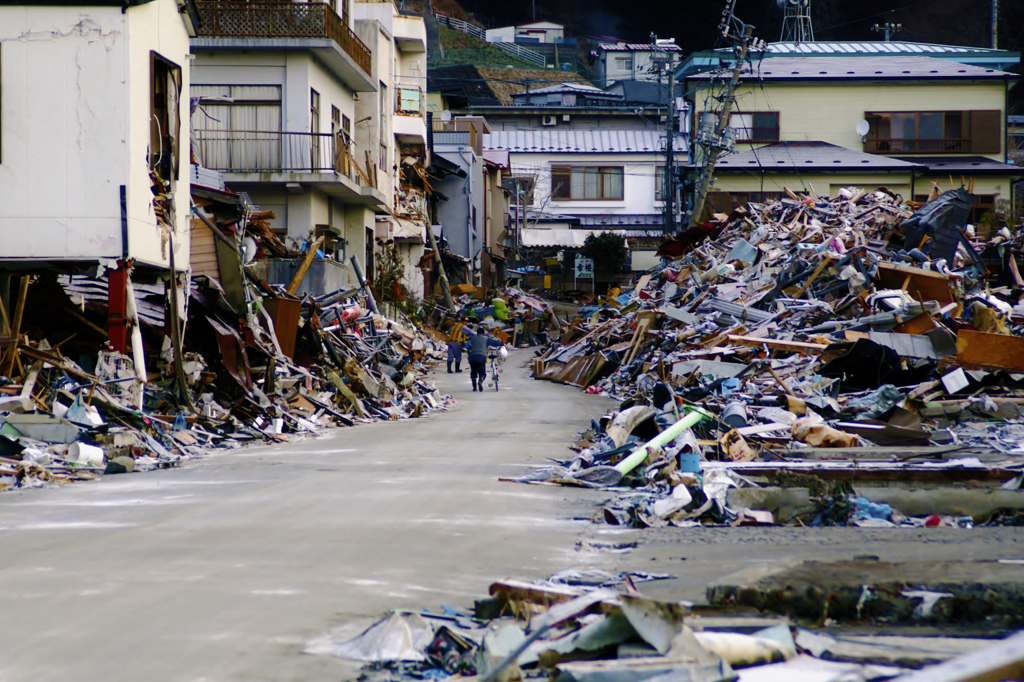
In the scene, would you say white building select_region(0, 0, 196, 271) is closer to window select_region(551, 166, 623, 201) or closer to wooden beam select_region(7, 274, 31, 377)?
wooden beam select_region(7, 274, 31, 377)

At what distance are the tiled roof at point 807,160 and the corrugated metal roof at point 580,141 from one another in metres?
16.8

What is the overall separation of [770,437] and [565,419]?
22.1 feet

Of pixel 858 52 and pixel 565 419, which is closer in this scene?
pixel 565 419

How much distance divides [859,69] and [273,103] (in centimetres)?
3132

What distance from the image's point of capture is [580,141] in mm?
66500

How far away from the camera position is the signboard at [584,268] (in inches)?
2375

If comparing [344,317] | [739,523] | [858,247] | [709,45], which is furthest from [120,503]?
[709,45]

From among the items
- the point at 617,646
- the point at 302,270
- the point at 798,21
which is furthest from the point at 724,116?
the point at 617,646

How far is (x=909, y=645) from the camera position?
4.86 meters

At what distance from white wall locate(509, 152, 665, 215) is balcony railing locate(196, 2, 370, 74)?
123 feet

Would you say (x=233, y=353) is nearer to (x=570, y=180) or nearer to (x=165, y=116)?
(x=165, y=116)

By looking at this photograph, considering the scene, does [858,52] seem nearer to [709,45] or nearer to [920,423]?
[709,45]

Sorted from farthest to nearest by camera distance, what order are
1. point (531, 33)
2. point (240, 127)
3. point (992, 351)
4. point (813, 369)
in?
point (531, 33)
point (240, 127)
point (813, 369)
point (992, 351)

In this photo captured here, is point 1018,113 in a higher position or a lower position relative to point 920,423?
higher
